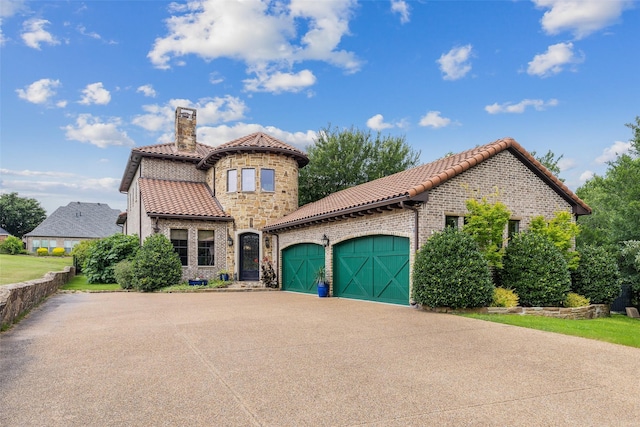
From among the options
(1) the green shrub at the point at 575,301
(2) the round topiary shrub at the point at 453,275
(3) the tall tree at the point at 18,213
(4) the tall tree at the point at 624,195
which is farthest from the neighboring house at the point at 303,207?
(3) the tall tree at the point at 18,213

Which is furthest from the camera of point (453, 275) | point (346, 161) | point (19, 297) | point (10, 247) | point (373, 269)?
point (10, 247)

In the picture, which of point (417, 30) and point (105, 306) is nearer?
point (105, 306)

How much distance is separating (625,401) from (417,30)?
53.0ft

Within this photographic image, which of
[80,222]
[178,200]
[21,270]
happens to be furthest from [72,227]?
[178,200]

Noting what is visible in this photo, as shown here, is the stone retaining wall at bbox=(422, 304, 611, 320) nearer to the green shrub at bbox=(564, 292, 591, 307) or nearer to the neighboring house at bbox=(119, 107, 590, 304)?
the green shrub at bbox=(564, 292, 591, 307)

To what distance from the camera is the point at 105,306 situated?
13.8m

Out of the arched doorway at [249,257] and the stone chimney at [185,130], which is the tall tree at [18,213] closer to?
the stone chimney at [185,130]

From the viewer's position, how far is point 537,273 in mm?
13188

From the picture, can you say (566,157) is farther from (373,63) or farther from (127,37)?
(127,37)

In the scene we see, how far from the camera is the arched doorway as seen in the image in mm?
23062

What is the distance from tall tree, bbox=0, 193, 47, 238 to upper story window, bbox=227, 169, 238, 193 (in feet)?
184

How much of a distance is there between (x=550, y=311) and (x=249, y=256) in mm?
14370

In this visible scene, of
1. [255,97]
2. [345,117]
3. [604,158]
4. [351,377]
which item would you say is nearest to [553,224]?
[604,158]

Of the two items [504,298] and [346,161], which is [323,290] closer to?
[504,298]
